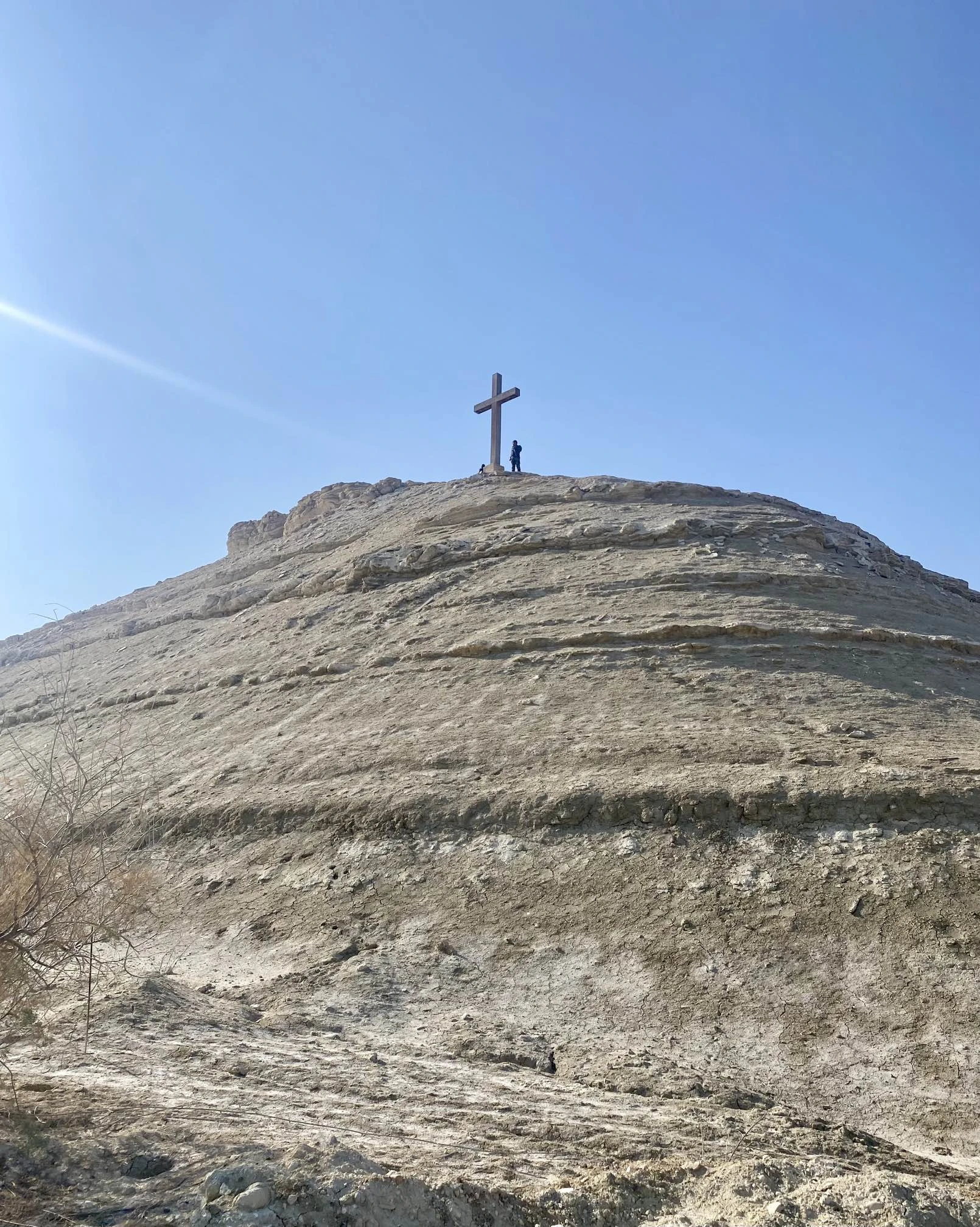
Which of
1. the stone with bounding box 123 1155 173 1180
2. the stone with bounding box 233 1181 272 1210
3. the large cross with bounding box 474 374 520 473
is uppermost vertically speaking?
the large cross with bounding box 474 374 520 473

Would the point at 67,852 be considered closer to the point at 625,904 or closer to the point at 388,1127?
the point at 388,1127

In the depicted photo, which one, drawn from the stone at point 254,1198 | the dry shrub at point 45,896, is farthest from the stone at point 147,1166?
the dry shrub at point 45,896

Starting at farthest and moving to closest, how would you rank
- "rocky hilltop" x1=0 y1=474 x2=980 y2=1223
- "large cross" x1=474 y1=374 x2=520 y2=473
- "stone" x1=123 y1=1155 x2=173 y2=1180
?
"large cross" x1=474 y1=374 x2=520 y2=473 → "rocky hilltop" x1=0 y1=474 x2=980 y2=1223 → "stone" x1=123 y1=1155 x2=173 y2=1180

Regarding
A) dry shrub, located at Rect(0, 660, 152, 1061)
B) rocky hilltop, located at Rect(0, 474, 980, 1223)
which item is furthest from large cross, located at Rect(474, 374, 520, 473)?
dry shrub, located at Rect(0, 660, 152, 1061)

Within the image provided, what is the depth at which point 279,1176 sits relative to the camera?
372 centimetres

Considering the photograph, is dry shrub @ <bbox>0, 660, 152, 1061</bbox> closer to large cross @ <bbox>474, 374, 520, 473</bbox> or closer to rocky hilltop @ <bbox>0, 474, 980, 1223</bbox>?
rocky hilltop @ <bbox>0, 474, 980, 1223</bbox>

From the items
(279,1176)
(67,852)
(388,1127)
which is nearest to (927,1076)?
(388,1127)

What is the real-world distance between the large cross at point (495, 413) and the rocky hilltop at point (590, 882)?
8.16 meters

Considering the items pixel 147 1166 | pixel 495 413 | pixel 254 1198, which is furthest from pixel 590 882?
pixel 495 413

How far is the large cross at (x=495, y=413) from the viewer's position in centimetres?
2605

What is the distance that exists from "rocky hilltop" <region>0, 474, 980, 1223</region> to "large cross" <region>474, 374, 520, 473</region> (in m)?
8.16

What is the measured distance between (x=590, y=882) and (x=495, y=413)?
63.7 ft

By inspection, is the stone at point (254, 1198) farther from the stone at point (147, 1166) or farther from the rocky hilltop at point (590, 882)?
the stone at point (147, 1166)

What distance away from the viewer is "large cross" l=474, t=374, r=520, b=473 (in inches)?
1025
